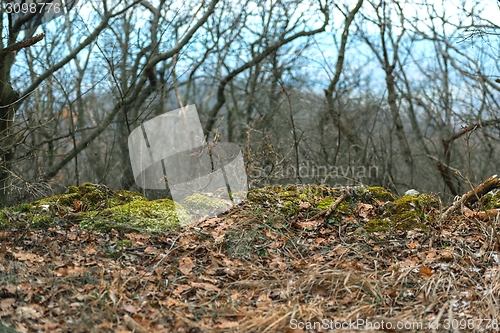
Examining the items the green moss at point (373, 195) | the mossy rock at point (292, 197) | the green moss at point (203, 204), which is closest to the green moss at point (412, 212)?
the green moss at point (373, 195)

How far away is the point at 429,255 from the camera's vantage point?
454 cm

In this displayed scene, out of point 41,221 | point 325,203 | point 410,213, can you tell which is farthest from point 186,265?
point 410,213

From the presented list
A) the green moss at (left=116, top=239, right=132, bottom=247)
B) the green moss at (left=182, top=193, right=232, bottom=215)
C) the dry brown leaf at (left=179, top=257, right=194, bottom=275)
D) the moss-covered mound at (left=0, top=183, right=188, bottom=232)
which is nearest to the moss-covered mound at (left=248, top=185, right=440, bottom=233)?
the green moss at (left=182, top=193, right=232, bottom=215)

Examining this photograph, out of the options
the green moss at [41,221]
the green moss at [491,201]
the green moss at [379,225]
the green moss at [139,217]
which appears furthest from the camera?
the green moss at [491,201]

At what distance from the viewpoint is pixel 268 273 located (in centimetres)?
430

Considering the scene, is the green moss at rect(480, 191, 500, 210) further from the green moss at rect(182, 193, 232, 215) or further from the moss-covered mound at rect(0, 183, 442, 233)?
the green moss at rect(182, 193, 232, 215)

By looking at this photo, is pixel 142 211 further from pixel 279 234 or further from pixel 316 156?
pixel 316 156

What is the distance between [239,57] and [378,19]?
4.10 metres

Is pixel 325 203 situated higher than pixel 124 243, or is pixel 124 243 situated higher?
pixel 325 203

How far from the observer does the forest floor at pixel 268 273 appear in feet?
11.7

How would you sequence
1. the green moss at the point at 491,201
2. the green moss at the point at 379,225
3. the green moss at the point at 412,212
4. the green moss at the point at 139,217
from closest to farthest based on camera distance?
the green moss at the point at 139,217
the green moss at the point at 379,225
the green moss at the point at 412,212
the green moss at the point at 491,201

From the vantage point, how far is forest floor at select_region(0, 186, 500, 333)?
11.7 ft

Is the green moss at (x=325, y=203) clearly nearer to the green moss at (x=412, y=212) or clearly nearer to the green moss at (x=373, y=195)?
the green moss at (x=373, y=195)

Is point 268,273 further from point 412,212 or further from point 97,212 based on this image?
point 97,212
